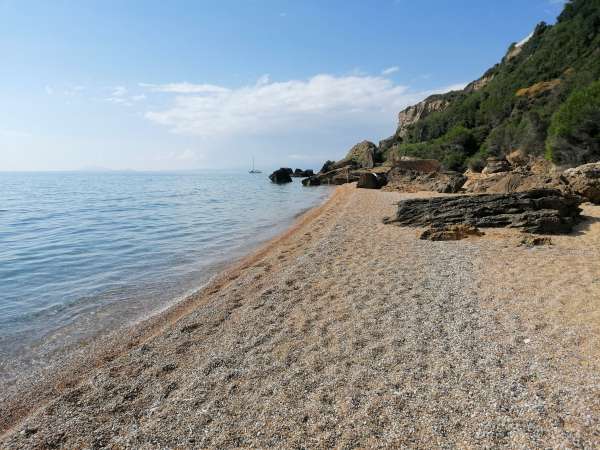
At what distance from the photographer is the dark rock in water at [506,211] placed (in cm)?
1208

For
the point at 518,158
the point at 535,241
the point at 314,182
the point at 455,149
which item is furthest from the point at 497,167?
the point at 314,182

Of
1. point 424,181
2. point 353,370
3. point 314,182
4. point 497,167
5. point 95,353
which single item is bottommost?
point 95,353

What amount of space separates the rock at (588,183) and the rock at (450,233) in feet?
21.5

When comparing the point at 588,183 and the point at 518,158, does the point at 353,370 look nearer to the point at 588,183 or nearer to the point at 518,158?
the point at 588,183

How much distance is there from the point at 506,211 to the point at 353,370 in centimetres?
1081

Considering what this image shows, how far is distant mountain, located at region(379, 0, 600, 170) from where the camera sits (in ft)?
90.7

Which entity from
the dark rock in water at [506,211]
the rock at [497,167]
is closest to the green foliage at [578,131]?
the rock at [497,167]

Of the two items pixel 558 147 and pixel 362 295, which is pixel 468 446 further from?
pixel 558 147

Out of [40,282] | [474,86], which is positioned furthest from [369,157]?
[40,282]

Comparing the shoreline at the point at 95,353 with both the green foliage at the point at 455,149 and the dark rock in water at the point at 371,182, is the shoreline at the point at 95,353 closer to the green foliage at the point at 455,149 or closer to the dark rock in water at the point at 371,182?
the dark rock in water at the point at 371,182

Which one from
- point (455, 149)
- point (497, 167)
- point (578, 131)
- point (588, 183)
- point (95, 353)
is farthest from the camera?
point (455, 149)

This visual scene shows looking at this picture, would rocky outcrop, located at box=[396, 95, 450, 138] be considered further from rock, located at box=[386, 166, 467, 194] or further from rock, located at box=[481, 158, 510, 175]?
rock, located at box=[481, 158, 510, 175]

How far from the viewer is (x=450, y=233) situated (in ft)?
40.5

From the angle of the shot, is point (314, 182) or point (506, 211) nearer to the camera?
point (506, 211)
